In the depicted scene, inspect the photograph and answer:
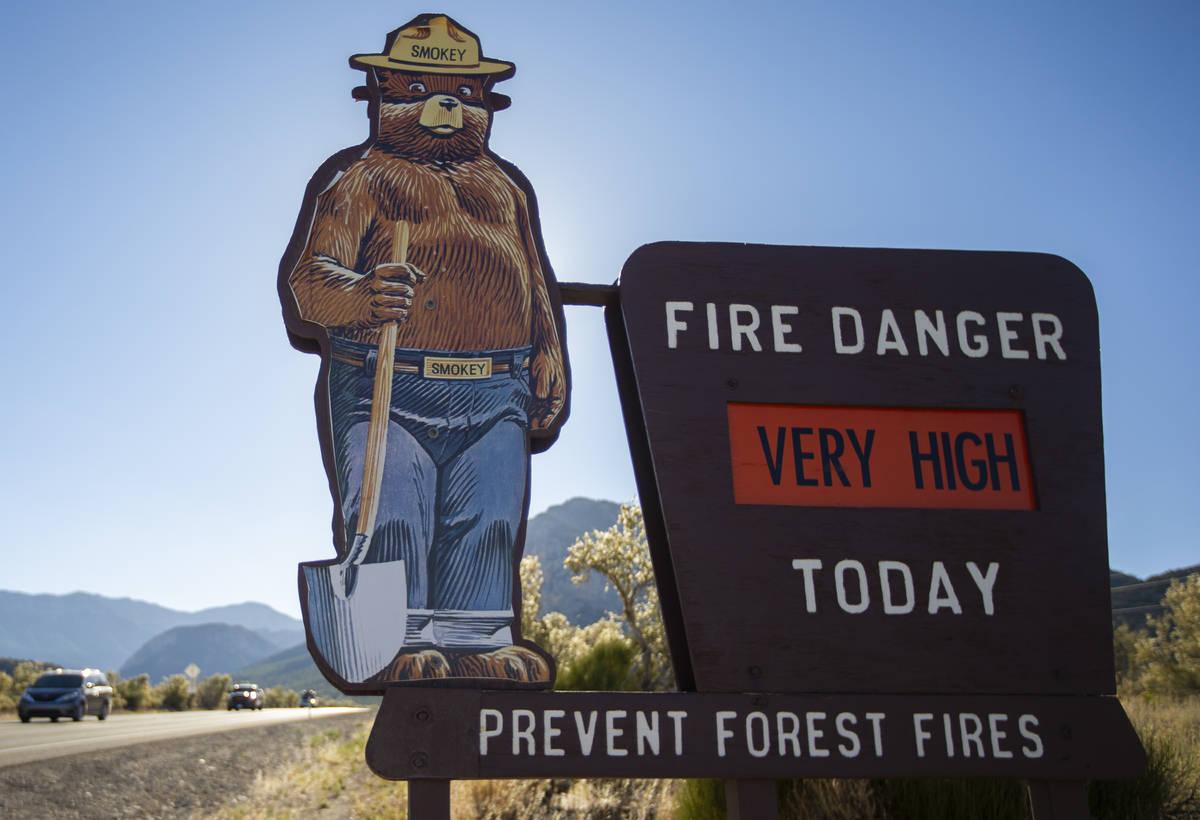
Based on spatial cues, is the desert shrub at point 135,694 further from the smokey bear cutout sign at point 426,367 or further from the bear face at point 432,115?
the bear face at point 432,115

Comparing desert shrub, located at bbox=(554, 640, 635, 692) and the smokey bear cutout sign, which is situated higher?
the smokey bear cutout sign

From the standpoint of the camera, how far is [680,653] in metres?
3.56

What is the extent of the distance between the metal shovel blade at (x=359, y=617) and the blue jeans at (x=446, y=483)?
0.06m

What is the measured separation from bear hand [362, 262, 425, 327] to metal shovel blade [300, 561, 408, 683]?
1.23m

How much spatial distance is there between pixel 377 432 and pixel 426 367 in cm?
41

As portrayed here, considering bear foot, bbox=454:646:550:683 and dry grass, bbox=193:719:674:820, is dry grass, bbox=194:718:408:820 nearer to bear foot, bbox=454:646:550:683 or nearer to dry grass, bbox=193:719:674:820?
dry grass, bbox=193:719:674:820

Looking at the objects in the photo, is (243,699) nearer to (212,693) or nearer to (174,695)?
(174,695)

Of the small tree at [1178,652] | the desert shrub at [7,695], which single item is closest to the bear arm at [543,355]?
the small tree at [1178,652]

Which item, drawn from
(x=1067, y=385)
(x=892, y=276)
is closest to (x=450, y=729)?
(x=892, y=276)

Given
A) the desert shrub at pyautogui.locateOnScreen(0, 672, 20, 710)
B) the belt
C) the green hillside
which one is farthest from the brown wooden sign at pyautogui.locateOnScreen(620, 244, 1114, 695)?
the green hillside

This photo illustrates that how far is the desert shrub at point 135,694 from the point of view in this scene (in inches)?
1403

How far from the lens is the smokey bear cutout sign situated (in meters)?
3.45

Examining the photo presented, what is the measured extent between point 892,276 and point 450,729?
3146 mm

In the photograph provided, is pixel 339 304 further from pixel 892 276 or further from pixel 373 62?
pixel 892 276
